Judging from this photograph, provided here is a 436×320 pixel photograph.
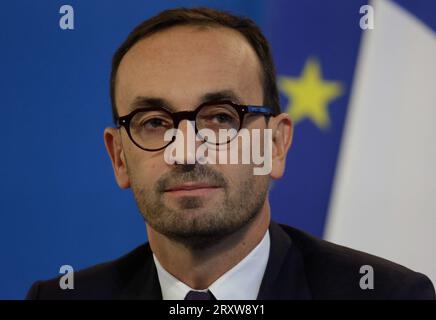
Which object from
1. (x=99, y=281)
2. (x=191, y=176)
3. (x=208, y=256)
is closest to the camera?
(x=191, y=176)

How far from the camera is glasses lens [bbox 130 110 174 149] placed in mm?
1194

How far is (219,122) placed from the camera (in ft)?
3.94

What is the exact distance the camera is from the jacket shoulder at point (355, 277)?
4.11 feet

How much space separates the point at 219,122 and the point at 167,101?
10 centimetres

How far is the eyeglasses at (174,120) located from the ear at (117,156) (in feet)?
0.29

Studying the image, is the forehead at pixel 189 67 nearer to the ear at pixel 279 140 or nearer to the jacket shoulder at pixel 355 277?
the ear at pixel 279 140

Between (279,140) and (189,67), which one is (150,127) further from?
(279,140)

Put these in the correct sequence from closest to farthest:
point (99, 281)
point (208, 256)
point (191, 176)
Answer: point (191, 176), point (208, 256), point (99, 281)

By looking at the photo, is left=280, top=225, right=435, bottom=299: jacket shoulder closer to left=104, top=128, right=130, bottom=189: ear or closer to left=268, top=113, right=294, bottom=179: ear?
left=268, top=113, right=294, bottom=179: ear

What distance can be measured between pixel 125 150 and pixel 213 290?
324 millimetres

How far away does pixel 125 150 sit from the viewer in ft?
4.19

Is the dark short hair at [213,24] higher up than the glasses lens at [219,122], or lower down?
higher up

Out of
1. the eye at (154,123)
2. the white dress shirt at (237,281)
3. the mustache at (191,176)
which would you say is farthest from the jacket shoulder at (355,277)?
the eye at (154,123)

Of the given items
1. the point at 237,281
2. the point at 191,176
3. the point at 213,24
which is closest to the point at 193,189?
the point at 191,176
